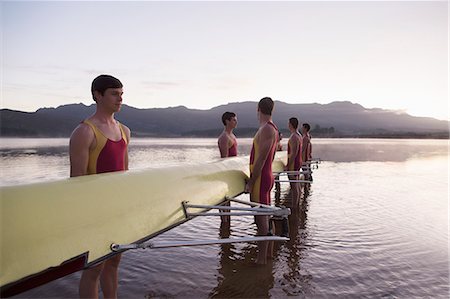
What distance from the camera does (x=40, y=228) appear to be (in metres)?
2.45

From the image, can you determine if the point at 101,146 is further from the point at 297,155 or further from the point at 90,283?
the point at 297,155

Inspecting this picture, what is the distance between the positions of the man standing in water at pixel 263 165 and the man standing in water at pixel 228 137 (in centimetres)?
200

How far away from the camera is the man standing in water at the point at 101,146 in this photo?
2.97m

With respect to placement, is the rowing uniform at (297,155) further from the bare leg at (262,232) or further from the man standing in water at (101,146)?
the man standing in water at (101,146)

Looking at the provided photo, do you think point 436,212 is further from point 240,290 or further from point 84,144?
point 84,144

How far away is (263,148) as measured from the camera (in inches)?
195

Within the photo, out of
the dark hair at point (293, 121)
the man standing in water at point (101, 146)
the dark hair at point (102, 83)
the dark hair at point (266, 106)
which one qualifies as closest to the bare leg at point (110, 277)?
the man standing in water at point (101, 146)

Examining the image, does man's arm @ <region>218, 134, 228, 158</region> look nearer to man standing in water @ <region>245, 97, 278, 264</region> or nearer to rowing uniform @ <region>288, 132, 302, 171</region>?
man standing in water @ <region>245, 97, 278, 264</region>

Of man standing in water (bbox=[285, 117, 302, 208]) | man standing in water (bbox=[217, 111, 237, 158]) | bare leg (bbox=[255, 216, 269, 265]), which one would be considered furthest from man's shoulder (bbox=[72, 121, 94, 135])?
man standing in water (bbox=[285, 117, 302, 208])

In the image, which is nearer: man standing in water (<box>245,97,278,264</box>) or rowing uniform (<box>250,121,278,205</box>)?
man standing in water (<box>245,97,278,264</box>)

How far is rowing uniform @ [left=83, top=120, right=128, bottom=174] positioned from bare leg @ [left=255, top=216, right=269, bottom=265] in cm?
242

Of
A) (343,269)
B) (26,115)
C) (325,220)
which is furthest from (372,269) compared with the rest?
(26,115)

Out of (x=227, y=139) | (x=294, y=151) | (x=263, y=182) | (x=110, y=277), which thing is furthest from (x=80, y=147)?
(x=294, y=151)

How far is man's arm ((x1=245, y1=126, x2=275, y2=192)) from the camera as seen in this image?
4957 millimetres
